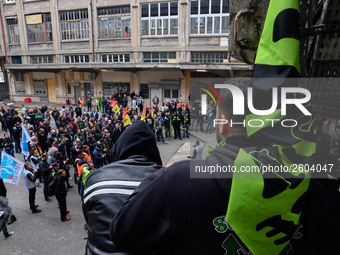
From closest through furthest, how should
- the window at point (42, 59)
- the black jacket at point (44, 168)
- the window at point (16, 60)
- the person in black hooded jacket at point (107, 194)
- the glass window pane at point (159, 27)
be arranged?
1. the person in black hooded jacket at point (107, 194)
2. the black jacket at point (44, 168)
3. the glass window pane at point (159, 27)
4. the window at point (42, 59)
5. the window at point (16, 60)

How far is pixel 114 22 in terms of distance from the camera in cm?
2356

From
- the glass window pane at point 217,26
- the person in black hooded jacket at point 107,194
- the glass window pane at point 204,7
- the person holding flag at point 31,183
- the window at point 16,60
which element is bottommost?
the person holding flag at point 31,183

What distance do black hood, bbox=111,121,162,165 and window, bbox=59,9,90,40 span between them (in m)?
25.7

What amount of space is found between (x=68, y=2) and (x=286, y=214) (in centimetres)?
2900

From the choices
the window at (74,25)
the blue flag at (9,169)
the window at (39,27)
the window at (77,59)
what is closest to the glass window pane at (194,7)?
the window at (74,25)

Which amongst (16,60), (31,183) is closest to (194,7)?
(31,183)

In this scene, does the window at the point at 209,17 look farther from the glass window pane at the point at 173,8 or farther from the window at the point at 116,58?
the window at the point at 116,58

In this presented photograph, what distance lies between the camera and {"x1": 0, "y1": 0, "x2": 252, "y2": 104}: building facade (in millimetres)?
20938

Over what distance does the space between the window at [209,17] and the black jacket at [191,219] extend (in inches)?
Result: 840

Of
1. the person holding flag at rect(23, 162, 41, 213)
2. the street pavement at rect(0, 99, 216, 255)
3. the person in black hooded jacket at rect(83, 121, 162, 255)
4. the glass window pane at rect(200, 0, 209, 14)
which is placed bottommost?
the street pavement at rect(0, 99, 216, 255)

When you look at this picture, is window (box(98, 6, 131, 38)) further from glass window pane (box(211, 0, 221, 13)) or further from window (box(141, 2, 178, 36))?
glass window pane (box(211, 0, 221, 13))

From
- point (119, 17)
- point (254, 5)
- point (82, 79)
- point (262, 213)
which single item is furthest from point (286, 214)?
point (82, 79)

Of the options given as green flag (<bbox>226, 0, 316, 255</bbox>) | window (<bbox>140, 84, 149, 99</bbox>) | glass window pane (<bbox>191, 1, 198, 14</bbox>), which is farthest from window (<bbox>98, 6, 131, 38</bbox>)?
green flag (<bbox>226, 0, 316, 255</bbox>)

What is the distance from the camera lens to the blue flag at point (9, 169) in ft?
22.8
